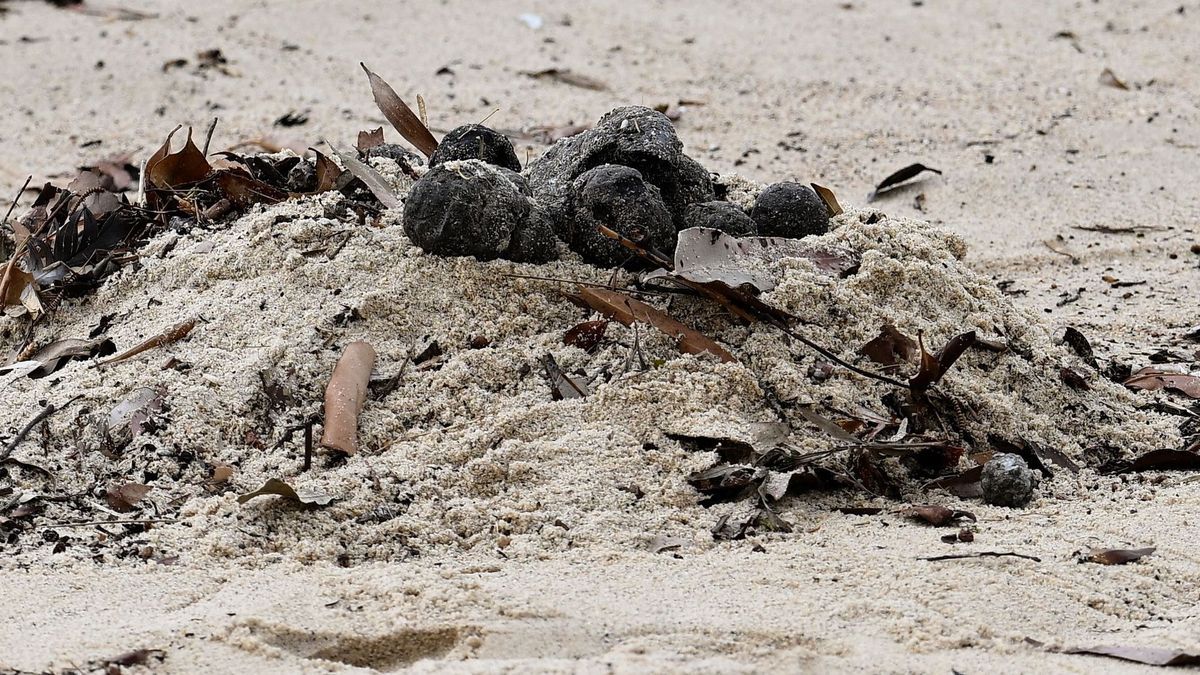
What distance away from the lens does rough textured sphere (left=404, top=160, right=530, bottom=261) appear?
3008mm

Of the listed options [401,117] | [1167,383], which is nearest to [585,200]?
[401,117]

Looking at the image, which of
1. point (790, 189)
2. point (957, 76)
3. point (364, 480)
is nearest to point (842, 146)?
point (957, 76)

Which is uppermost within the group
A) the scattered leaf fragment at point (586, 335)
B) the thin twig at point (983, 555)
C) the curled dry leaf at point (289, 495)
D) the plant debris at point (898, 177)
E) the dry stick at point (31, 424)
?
the plant debris at point (898, 177)

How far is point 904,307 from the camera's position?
3146 millimetres

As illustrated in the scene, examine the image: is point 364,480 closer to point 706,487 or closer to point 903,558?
point 706,487

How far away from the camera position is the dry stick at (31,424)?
265 centimetres

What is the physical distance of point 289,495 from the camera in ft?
8.14

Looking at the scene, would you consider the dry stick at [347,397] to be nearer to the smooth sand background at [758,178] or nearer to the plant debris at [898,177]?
the smooth sand background at [758,178]

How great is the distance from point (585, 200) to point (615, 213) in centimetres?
10

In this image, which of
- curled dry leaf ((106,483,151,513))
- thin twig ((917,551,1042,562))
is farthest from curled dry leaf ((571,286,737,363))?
curled dry leaf ((106,483,151,513))

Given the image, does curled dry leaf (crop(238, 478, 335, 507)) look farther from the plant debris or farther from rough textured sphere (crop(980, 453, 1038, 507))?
the plant debris

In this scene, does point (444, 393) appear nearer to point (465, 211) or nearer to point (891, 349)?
point (465, 211)

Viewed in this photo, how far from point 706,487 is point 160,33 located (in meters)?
5.42

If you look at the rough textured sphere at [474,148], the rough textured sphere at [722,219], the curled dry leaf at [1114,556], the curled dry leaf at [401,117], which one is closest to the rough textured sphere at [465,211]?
the rough textured sphere at [474,148]
